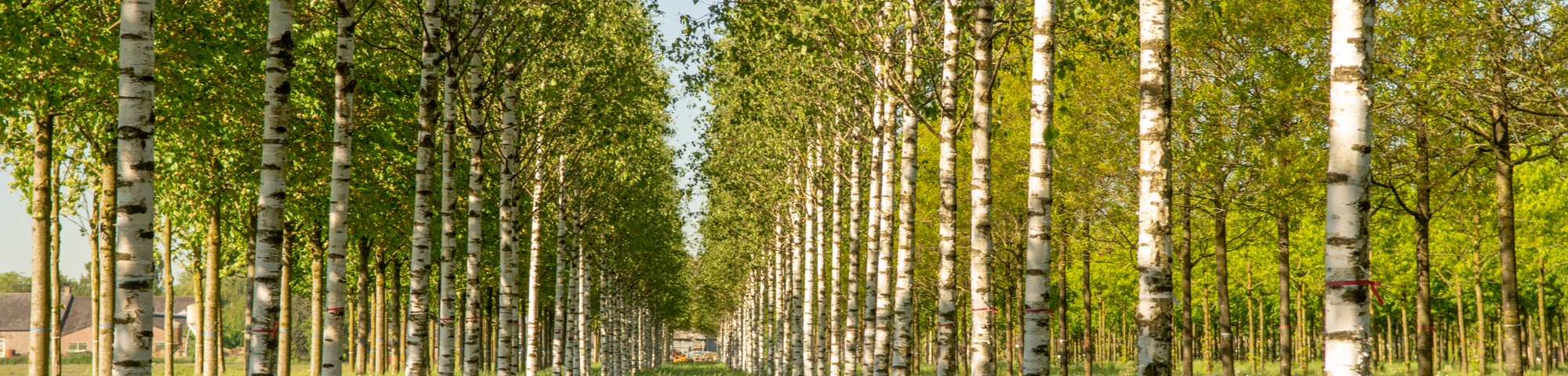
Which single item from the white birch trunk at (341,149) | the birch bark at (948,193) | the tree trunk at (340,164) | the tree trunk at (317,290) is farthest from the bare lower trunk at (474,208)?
the tree trunk at (317,290)

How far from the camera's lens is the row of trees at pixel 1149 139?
7.38 meters

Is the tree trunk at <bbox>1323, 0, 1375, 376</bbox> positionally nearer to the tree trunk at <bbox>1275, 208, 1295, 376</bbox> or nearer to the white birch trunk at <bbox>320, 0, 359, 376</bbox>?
the white birch trunk at <bbox>320, 0, 359, 376</bbox>

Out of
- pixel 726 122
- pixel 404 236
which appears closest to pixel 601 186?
pixel 726 122

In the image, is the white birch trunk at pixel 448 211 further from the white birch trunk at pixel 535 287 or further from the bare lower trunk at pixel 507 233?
the white birch trunk at pixel 535 287

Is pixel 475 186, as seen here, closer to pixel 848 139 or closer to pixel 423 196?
pixel 423 196

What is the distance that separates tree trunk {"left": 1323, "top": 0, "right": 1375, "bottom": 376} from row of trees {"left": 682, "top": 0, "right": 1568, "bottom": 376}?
0.01m

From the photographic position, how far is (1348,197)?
19.4ft

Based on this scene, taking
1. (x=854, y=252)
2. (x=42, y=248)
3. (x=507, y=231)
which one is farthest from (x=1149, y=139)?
(x=42, y=248)

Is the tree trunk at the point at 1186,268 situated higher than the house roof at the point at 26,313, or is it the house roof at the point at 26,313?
the tree trunk at the point at 1186,268

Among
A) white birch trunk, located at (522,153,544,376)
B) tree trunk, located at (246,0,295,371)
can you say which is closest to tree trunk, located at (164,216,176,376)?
white birch trunk, located at (522,153,544,376)

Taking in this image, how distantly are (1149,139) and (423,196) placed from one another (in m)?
8.43

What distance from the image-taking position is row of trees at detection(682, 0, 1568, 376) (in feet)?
24.2

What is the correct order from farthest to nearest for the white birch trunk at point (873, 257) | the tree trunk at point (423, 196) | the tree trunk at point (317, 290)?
1. the tree trunk at point (317, 290)
2. the white birch trunk at point (873, 257)
3. the tree trunk at point (423, 196)

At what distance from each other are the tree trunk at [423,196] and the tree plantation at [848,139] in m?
0.04
